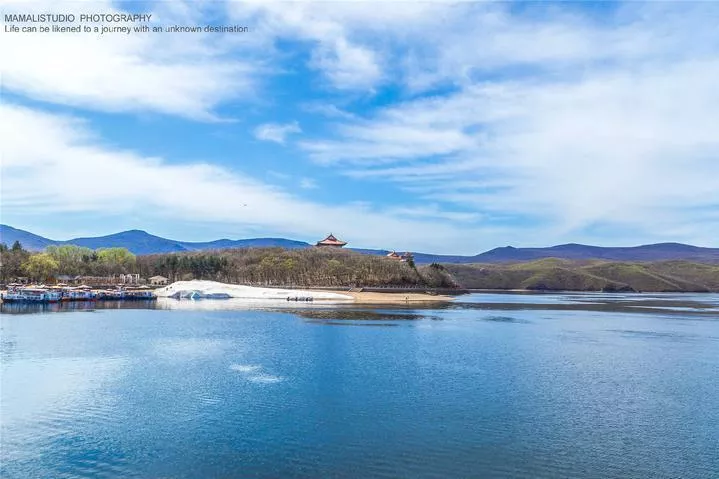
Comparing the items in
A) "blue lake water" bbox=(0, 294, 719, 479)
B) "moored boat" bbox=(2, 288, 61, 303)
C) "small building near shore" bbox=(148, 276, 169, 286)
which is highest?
"small building near shore" bbox=(148, 276, 169, 286)

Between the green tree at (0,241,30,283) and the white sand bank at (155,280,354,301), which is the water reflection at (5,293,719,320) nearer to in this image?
the white sand bank at (155,280,354,301)

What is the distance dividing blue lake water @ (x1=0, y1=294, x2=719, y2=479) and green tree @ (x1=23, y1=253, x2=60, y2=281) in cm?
8900

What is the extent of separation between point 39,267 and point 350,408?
12603 cm

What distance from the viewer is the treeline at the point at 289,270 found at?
15588 centimetres

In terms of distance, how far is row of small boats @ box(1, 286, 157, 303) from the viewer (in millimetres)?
90250

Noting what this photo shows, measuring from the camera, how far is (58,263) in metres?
137

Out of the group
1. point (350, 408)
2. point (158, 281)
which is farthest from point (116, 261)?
point (350, 408)

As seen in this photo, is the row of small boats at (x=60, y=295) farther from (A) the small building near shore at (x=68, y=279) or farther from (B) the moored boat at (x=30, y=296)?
(A) the small building near shore at (x=68, y=279)

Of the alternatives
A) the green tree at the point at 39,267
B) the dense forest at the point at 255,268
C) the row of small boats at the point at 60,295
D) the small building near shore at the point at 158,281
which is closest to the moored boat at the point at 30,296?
the row of small boats at the point at 60,295

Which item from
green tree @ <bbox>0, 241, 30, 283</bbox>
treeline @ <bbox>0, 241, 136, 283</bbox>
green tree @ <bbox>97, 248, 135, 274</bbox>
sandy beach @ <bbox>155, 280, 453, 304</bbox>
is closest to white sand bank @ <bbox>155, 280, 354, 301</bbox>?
sandy beach @ <bbox>155, 280, 453, 304</bbox>

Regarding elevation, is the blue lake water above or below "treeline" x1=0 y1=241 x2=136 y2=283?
below

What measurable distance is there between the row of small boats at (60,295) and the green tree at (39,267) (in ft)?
73.6

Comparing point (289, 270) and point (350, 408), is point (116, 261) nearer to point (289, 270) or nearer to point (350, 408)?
point (289, 270)

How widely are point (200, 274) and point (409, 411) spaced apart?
138471 millimetres
